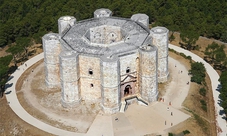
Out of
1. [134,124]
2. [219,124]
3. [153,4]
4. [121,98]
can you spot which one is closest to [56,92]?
Answer: [121,98]

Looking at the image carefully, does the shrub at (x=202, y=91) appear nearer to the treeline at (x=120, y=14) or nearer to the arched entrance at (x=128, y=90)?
the arched entrance at (x=128, y=90)

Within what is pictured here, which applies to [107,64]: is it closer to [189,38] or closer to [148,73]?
[148,73]

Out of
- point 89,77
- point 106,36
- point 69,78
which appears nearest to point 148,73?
point 89,77

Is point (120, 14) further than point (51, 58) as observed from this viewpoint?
Yes

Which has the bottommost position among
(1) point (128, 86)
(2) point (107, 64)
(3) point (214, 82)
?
(3) point (214, 82)

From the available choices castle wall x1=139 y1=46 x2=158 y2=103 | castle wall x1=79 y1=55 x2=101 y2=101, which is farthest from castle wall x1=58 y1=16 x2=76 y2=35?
castle wall x1=139 y1=46 x2=158 y2=103

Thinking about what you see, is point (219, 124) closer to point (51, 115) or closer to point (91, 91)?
point (91, 91)
